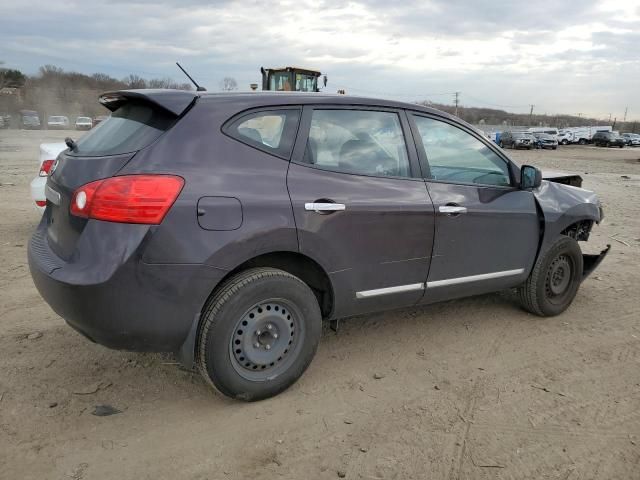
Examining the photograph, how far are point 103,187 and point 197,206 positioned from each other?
1.55 feet

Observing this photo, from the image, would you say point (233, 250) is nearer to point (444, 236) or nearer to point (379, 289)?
point (379, 289)

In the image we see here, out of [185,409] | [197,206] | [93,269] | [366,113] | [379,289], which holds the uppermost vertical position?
[366,113]

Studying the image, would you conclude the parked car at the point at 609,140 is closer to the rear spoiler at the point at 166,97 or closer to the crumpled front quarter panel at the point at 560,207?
the crumpled front quarter panel at the point at 560,207

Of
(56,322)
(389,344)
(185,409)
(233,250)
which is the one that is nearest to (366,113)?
(233,250)

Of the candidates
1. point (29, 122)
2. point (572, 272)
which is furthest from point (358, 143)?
point (29, 122)

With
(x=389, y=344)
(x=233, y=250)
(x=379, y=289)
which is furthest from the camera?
(x=389, y=344)

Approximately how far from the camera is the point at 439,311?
4637 mm

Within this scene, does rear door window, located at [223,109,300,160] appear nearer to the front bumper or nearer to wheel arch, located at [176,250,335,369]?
wheel arch, located at [176,250,335,369]

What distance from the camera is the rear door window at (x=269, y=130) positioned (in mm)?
2943

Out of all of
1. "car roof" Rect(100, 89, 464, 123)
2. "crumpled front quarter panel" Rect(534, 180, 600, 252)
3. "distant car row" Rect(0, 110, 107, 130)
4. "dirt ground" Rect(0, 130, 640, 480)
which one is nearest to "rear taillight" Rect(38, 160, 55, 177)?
"dirt ground" Rect(0, 130, 640, 480)

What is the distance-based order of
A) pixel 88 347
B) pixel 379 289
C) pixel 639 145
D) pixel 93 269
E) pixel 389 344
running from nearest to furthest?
pixel 93 269 → pixel 379 289 → pixel 88 347 → pixel 389 344 → pixel 639 145

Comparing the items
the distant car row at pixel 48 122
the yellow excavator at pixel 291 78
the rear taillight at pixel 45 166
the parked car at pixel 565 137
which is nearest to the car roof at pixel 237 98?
the rear taillight at pixel 45 166

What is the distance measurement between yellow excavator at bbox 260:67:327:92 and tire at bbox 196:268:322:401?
18.4m

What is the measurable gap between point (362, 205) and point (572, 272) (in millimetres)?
2571
